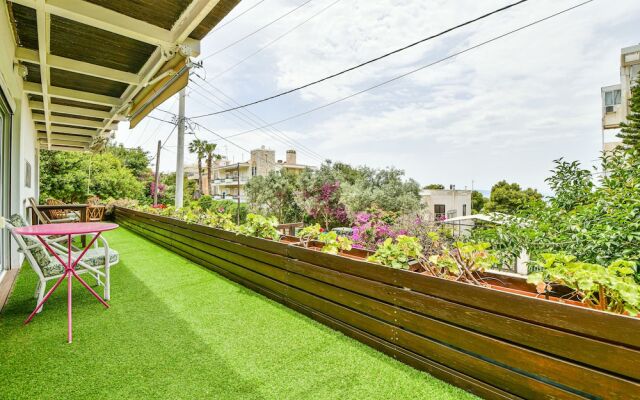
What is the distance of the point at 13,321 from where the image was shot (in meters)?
2.69

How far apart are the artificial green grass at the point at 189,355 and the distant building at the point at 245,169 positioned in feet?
98.3

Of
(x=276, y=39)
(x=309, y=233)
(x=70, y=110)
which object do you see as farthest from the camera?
(x=276, y=39)

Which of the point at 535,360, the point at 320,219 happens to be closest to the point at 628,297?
the point at 535,360

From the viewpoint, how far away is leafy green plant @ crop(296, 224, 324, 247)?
335 cm

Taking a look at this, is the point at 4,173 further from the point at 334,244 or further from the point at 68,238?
the point at 334,244

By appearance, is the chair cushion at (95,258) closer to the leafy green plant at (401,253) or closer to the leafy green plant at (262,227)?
the leafy green plant at (262,227)

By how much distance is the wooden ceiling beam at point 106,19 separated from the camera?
7.70 ft

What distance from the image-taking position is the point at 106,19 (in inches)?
99.3

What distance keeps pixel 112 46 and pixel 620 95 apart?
22.9 m

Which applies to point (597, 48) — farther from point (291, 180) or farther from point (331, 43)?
point (291, 180)

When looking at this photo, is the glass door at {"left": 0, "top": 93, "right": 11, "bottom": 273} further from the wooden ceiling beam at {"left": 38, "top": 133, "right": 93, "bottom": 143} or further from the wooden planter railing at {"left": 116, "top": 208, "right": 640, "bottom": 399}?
the wooden ceiling beam at {"left": 38, "top": 133, "right": 93, "bottom": 143}

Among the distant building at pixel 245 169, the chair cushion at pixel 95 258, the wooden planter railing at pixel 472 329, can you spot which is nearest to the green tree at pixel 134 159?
the distant building at pixel 245 169

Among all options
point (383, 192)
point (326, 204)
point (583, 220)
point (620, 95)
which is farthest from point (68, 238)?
point (620, 95)

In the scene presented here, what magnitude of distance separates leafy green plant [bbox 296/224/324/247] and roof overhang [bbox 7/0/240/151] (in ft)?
6.93
